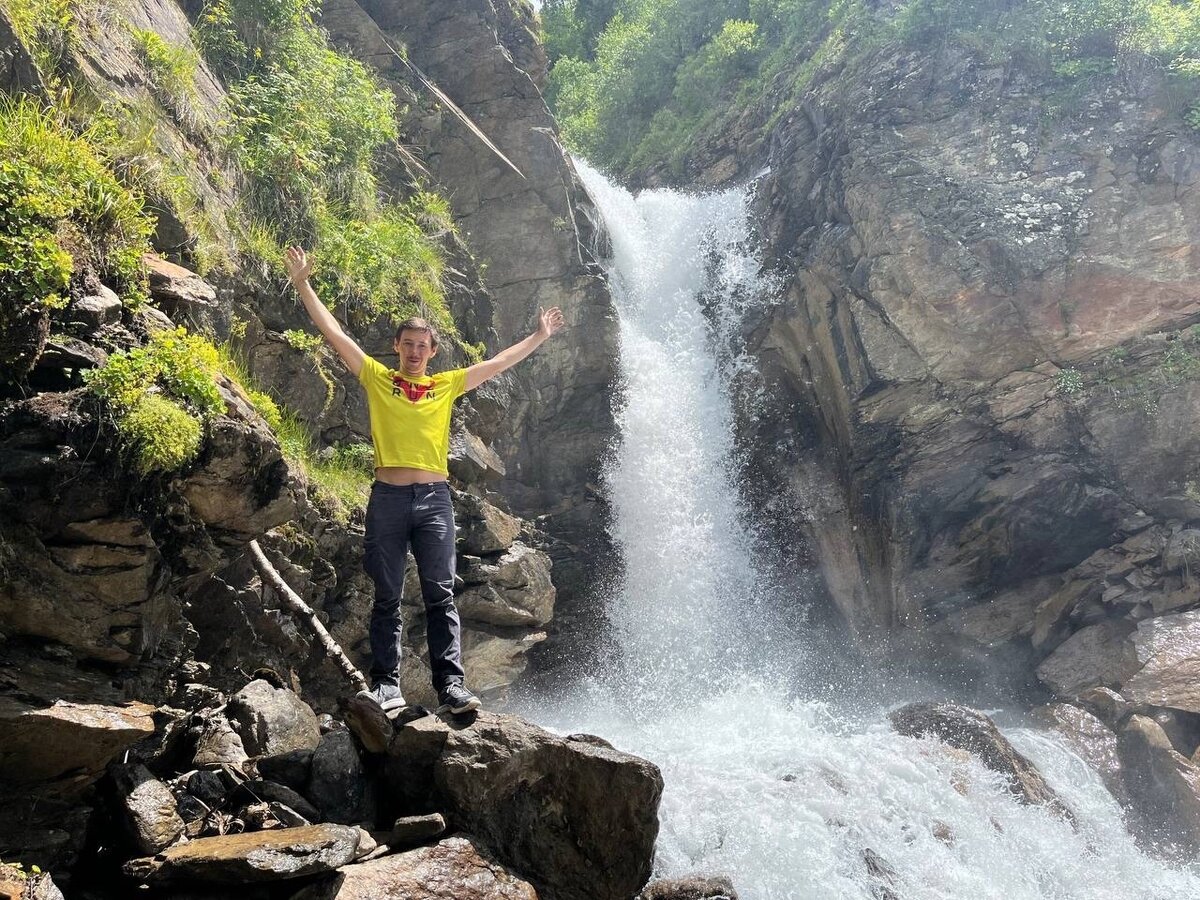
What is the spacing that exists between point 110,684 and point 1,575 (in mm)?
911

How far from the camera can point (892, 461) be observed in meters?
15.6

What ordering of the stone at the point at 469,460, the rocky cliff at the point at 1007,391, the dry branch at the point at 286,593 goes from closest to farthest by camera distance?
the dry branch at the point at 286,593 < the stone at the point at 469,460 < the rocky cliff at the point at 1007,391

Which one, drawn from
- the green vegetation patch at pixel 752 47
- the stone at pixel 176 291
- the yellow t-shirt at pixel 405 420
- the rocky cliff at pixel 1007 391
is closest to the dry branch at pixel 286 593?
the stone at pixel 176 291

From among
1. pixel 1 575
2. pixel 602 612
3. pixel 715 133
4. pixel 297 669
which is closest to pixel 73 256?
pixel 1 575

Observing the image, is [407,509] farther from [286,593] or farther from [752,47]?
[752,47]

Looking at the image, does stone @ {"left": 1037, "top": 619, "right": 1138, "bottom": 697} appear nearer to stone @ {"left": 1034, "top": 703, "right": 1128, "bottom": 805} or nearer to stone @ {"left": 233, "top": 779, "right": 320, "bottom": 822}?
stone @ {"left": 1034, "top": 703, "right": 1128, "bottom": 805}

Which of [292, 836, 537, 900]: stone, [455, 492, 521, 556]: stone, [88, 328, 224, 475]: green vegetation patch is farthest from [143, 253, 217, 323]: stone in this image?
[455, 492, 521, 556]: stone

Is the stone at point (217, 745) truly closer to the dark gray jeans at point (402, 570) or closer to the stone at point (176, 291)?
the dark gray jeans at point (402, 570)

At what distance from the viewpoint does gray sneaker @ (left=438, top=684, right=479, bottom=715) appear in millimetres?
5418

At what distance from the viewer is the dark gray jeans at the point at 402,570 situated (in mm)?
5492

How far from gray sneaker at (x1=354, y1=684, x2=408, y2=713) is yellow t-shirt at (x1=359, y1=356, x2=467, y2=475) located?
144 centimetres

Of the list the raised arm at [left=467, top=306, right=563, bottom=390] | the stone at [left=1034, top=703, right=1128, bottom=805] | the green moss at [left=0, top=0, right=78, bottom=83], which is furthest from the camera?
the stone at [left=1034, top=703, right=1128, bottom=805]

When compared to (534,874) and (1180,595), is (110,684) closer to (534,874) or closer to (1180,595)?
(534,874)

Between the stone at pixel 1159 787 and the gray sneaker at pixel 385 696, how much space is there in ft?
34.0
